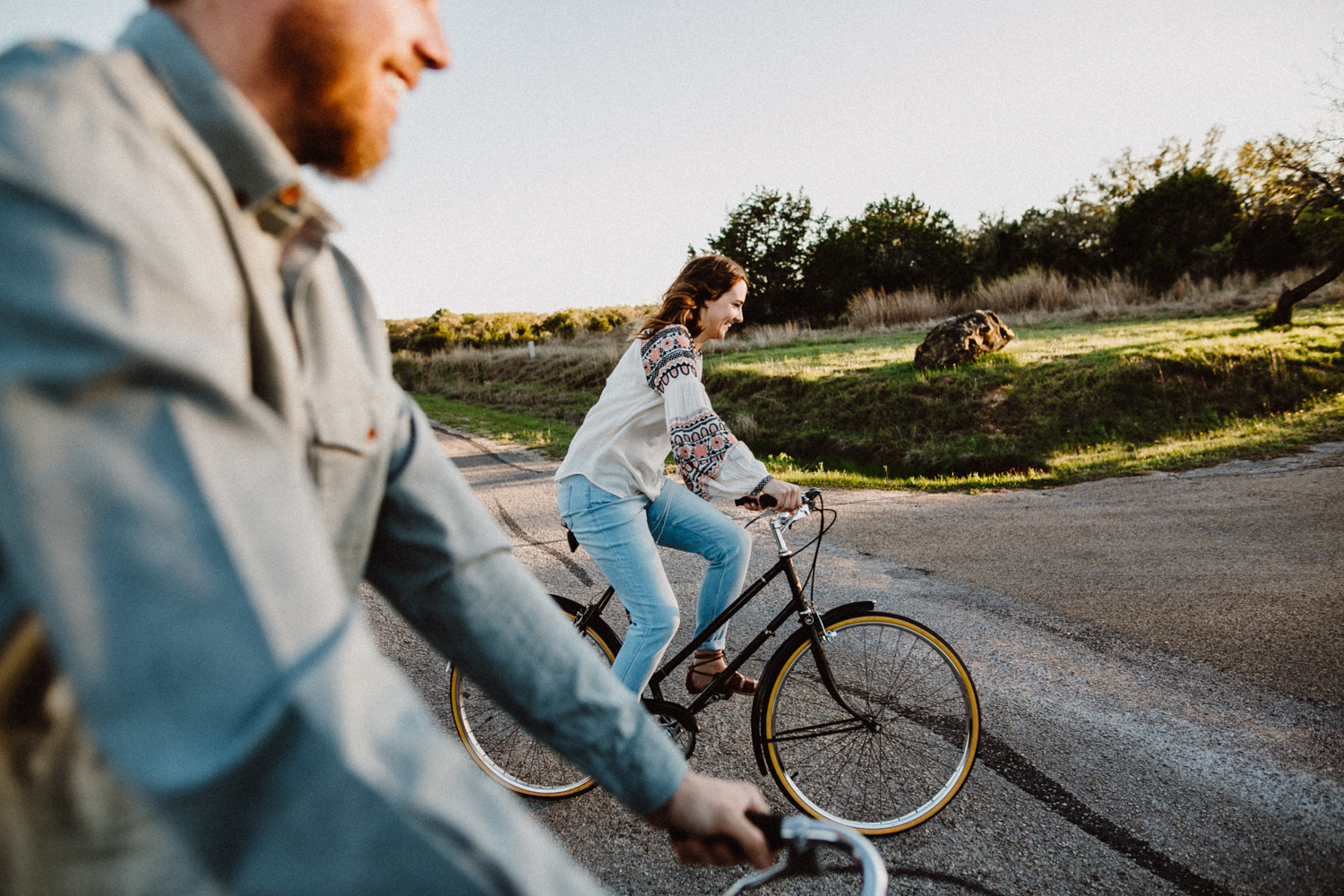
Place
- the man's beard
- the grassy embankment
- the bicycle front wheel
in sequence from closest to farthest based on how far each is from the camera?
the man's beard → the bicycle front wheel → the grassy embankment

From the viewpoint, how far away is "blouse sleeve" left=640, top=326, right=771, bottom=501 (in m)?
3.28

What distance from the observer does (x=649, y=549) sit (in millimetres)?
3385

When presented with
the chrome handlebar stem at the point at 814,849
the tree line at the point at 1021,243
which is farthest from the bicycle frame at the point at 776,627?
the tree line at the point at 1021,243

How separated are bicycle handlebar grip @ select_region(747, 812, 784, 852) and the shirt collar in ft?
3.26

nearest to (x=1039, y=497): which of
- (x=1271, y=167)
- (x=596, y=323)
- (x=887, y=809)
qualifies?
(x=887, y=809)

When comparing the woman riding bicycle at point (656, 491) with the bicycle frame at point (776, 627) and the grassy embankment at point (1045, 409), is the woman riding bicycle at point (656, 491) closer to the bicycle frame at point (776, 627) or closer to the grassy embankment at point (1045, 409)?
the bicycle frame at point (776, 627)

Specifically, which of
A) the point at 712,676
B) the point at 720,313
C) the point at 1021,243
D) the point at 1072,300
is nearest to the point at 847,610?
the point at 712,676

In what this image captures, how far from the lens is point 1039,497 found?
30.2 feet

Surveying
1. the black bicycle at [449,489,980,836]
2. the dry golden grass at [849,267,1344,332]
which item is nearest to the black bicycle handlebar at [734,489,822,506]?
the black bicycle at [449,489,980,836]

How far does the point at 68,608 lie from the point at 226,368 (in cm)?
18

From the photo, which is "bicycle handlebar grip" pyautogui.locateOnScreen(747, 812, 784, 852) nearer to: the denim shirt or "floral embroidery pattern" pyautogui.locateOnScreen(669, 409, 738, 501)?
the denim shirt

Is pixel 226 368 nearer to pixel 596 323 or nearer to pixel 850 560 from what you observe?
pixel 850 560

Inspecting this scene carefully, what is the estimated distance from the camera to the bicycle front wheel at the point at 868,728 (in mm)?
3260

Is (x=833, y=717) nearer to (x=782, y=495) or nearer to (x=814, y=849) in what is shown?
(x=782, y=495)
